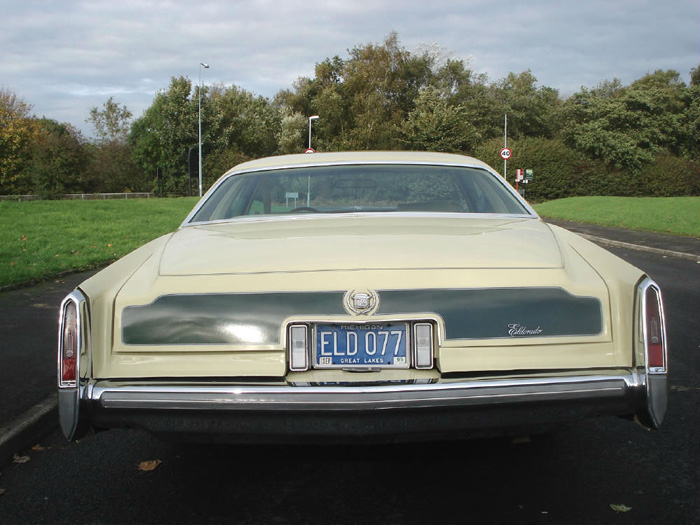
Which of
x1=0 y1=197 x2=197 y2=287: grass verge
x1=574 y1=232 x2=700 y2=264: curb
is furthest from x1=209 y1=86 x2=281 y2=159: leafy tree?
x1=574 y1=232 x2=700 y2=264: curb

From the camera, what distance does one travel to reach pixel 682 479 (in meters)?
3.14

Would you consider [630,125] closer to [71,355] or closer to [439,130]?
[439,130]

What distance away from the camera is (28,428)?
3.77m

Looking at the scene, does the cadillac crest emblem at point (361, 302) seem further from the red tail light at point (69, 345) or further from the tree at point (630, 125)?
the tree at point (630, 125)

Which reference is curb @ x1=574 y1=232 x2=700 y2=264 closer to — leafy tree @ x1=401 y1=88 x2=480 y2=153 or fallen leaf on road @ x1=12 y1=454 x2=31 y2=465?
fallen leaf on road @ x1=12 y1=454 x2=31 y2=465

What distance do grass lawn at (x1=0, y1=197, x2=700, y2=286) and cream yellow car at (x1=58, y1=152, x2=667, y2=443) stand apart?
7.32 metres

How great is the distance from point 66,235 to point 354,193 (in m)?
13.0

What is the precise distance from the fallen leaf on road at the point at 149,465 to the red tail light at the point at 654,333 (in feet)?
7.63

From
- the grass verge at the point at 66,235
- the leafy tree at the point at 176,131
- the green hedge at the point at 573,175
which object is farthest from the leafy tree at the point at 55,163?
the green hedge at the point at 573,175

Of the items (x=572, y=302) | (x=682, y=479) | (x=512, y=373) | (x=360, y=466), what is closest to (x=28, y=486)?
(x=360, y=466)

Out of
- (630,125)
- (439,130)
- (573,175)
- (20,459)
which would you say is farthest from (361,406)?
(630,125)

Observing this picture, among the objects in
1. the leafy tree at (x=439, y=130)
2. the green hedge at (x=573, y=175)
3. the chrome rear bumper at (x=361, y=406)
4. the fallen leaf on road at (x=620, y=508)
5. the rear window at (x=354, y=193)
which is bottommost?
the fallen leaf on road at (x=620, y=508)

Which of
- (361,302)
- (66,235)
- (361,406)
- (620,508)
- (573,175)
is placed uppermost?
(573,175)

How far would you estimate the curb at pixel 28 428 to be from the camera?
3549 millimetres
